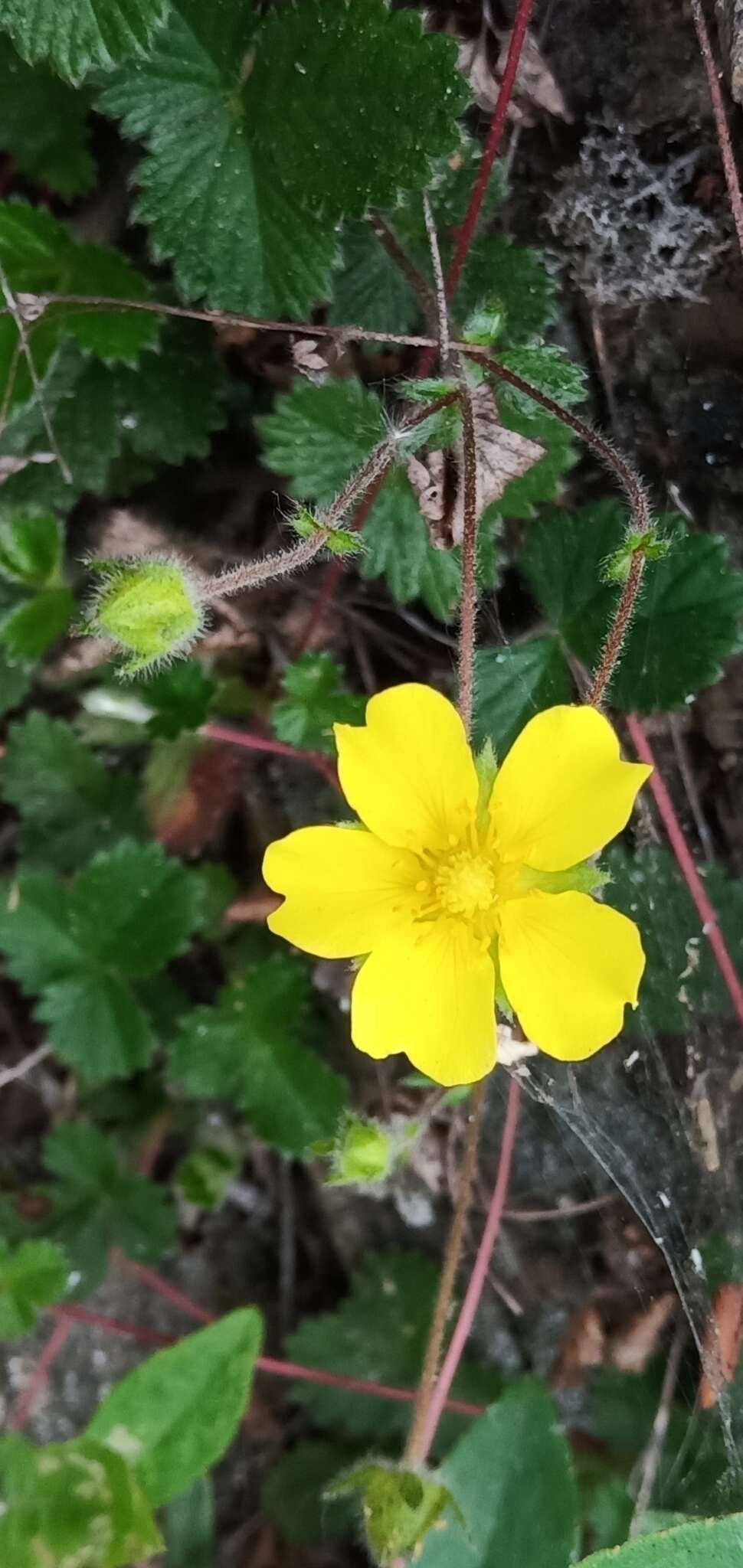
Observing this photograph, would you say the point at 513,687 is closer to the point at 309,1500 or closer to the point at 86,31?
the point at 86,31

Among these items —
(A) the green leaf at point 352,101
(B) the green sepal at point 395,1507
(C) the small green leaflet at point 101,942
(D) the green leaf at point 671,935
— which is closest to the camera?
(A) the green leaf at point 352,101

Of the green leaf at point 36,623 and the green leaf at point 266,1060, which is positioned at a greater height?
the green leaf at point 36,623

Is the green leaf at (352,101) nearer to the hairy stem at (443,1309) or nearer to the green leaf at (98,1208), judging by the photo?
the hairy stem at (443,1309)

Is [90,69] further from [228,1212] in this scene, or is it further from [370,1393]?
[370,1393]

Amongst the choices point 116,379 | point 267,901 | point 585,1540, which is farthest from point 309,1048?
point 116,379

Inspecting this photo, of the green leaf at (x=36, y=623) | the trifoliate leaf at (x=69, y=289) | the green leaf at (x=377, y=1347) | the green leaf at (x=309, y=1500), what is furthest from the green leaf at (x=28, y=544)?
the green leaf at (x=309, y=1500)

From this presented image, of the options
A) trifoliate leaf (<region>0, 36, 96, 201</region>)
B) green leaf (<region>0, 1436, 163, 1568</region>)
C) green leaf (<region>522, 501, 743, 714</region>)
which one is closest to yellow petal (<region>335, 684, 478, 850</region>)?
green leaf (<region>522, 501, 743, 714</region>)
